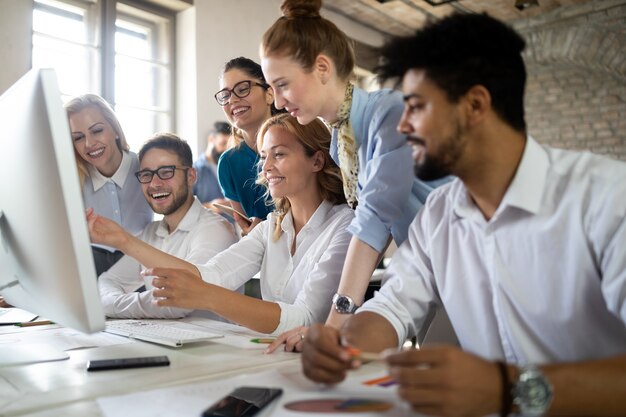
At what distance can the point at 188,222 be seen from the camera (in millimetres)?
2023

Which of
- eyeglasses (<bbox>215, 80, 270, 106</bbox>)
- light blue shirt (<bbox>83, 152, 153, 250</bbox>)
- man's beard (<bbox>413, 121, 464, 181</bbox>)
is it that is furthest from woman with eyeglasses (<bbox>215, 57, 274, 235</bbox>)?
man's beard (<bbox>413, 121, 464, 181</bbox>)

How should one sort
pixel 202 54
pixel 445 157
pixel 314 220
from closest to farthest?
pixel 445 157
pixel 314 220
pixel 202 54

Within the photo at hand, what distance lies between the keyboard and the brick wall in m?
5.72

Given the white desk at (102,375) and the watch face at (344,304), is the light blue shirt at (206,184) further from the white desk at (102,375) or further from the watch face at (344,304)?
the white desk at (102,375)

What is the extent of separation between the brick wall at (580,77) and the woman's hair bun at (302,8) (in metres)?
5.22

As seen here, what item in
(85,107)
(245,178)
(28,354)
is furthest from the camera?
(245,178)

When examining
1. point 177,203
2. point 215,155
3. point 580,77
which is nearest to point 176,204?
point 177,203

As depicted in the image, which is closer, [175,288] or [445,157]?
[445,157]

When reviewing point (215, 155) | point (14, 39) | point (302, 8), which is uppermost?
point (14, 39)

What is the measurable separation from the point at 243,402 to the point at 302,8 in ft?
3.56

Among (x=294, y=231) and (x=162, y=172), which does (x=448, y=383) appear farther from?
(x=162, y=172)

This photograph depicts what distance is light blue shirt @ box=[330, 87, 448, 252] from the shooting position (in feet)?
4.52

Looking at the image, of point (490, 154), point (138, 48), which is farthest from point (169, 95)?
point (490, 154)

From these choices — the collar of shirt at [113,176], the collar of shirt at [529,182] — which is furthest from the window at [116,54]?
the collar of shirt at [529,182]
